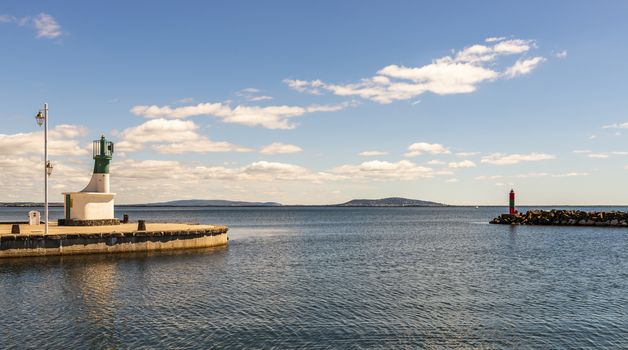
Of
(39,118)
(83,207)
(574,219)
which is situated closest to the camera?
(39,118)

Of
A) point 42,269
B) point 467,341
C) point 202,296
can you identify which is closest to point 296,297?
point 202,296

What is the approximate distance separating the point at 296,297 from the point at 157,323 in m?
8.60

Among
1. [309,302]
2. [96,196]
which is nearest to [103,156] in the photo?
[96,196]

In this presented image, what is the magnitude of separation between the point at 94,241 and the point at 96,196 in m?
11.7

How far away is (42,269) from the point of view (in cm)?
3669

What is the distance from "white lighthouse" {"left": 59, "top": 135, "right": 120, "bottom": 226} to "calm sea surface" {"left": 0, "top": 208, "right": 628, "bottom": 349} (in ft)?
40.0

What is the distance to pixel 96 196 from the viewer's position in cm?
5494

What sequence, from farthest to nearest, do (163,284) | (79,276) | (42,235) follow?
(42,235) < (79,276) < (163,284)

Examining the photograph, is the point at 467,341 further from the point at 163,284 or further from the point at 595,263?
the point at 595,263

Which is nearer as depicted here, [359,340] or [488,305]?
[359,340]

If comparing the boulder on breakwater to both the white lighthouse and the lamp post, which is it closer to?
the white lighthouse

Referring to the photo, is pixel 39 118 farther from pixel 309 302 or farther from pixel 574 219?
pixel 574 219

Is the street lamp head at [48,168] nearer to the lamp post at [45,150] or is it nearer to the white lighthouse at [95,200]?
the lamp post at [45,150]

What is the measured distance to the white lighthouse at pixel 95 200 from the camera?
2135 inches
